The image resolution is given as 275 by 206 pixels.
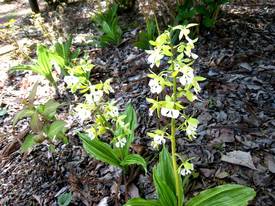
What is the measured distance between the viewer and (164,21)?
13.6 ft

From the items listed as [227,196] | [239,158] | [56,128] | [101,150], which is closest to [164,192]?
[227,196]

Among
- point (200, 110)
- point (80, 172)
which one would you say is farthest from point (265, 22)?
point (80, 172)

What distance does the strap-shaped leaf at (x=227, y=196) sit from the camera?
1.73 metres

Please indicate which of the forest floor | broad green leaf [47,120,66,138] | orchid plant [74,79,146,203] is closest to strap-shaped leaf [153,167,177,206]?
orchid plant [74,79,146,203]

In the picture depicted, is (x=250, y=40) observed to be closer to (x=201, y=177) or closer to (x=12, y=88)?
(x=201, y=177)

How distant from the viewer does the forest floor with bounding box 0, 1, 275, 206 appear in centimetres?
229

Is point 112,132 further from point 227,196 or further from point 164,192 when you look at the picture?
point 227,196

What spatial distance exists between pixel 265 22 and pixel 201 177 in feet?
8.18

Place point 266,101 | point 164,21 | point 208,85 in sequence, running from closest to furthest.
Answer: point 266,101, point 208,85, point 164,21

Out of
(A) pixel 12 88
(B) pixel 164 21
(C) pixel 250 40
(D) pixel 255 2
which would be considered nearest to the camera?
(C) pixel 250 40

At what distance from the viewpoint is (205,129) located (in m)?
2.59

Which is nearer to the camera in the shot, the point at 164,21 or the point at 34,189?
the point at 34,189

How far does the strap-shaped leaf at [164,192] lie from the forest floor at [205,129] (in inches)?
14.4

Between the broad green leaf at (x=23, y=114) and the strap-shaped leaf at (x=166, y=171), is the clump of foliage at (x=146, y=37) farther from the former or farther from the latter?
the strap-shaped leaf at (x=166, y=171)
